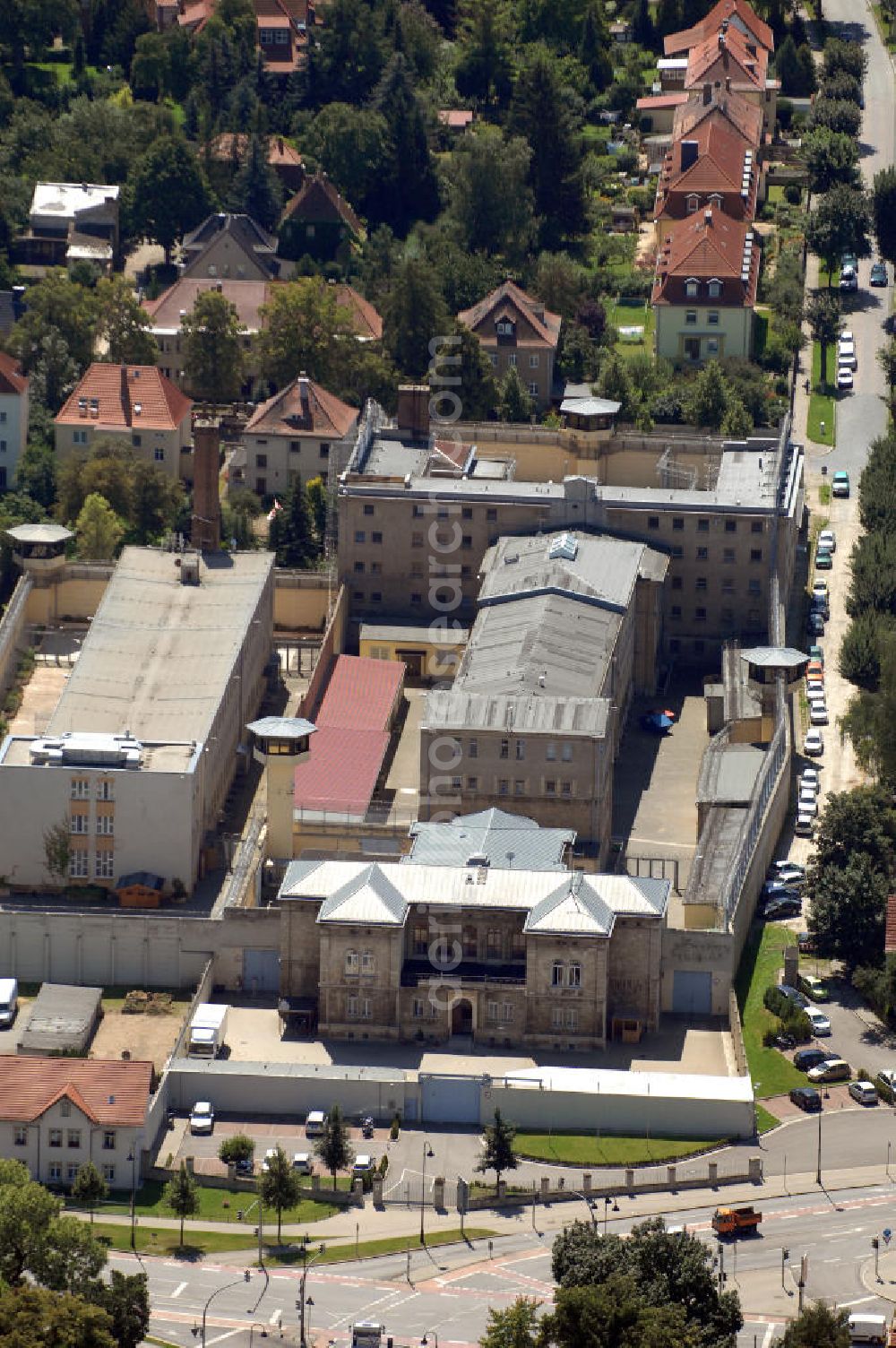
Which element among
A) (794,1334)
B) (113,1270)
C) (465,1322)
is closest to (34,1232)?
(113,1270)

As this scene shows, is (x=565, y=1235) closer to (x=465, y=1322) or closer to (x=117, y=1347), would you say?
(x=465, y=1322)

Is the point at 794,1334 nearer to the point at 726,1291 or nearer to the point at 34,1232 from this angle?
the point at 726,1291

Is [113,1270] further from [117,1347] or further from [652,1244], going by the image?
[652,1244]

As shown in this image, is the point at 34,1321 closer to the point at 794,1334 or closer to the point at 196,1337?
the point at 196,1337

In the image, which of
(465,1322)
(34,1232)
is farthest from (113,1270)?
(465,1322)

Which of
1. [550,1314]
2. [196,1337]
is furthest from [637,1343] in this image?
[196,1337]

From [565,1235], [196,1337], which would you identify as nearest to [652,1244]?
[565,1235]
